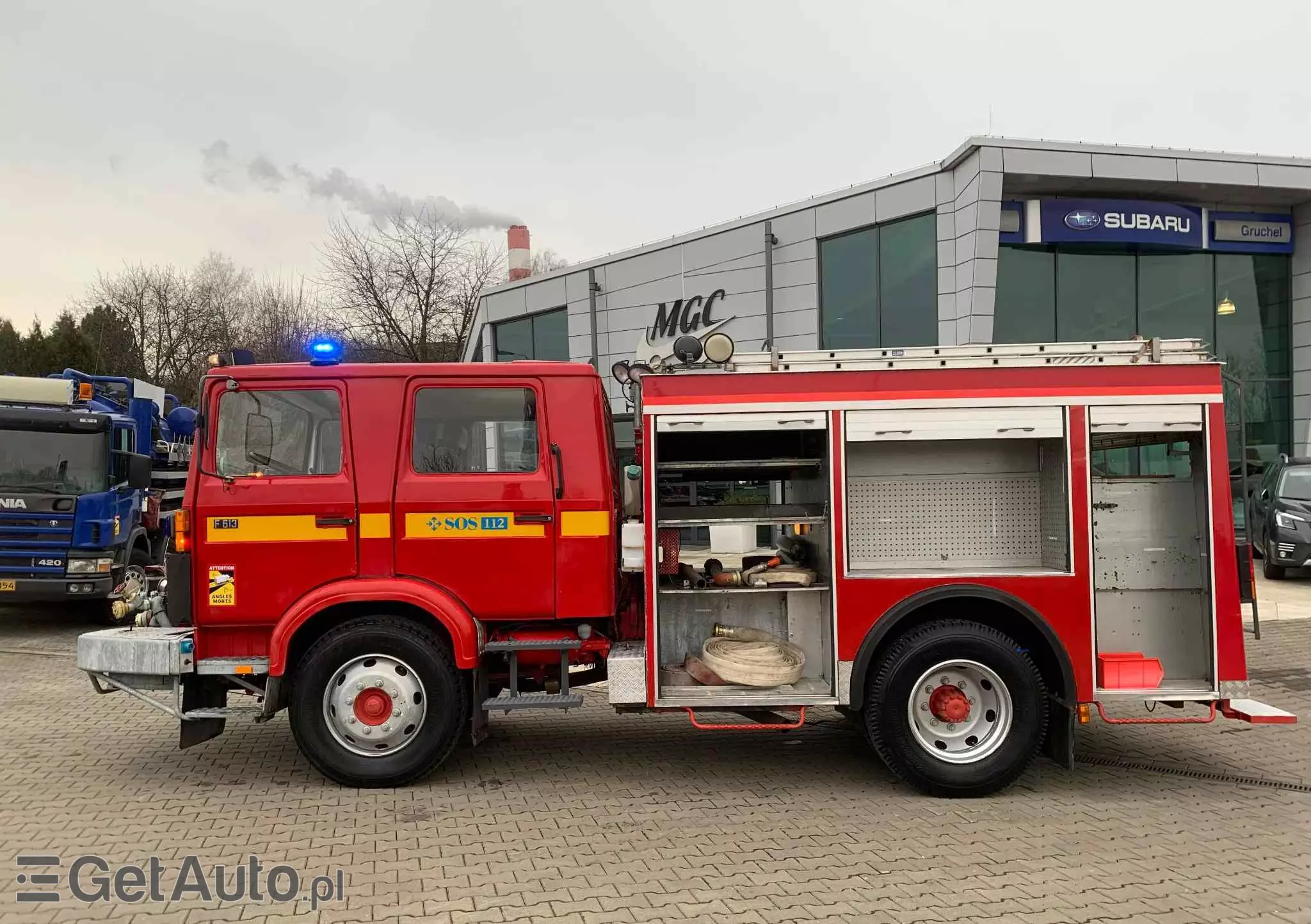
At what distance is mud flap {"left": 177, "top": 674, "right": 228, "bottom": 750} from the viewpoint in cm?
519

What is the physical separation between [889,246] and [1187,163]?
216 inches

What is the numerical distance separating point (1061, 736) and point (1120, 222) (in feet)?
47.5

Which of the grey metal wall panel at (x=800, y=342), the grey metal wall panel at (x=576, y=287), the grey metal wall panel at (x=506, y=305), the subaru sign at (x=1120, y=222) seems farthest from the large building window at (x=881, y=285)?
A: the grey metal wall panel at (x=506, y=305)

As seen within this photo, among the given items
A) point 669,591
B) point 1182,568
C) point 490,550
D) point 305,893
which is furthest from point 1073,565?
point 305,893

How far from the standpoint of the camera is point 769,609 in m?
5.42

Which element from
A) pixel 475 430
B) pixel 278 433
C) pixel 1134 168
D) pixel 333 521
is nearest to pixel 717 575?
pixel 475 430

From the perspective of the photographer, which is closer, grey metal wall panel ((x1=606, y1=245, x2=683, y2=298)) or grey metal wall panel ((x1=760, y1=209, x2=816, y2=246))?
grey metal wall panel ((x1=760, y1=209, x2=816, y2=246))

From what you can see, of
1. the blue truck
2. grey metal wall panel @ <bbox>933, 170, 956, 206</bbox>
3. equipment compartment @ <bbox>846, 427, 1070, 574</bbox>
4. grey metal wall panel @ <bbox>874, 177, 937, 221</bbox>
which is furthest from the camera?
grey metal wall panel @ <bbox>874, 177, 937, 221</bbox>

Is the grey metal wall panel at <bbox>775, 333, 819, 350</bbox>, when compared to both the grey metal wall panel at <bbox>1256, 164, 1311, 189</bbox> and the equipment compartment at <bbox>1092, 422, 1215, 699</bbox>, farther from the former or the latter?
the equipment compartment at <bbox>1092, 422, 1215, 699</bbox>

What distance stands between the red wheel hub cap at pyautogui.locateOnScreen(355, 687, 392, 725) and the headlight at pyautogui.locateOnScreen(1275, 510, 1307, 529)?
13741 mm

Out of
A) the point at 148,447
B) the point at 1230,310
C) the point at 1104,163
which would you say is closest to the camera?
the point at 148,447

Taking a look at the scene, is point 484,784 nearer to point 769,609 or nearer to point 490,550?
point 490,550

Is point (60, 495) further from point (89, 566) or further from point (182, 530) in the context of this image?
point (182, 530)

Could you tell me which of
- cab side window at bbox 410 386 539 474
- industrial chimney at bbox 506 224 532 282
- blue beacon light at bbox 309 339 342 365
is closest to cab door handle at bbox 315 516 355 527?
cab side window at bbox 410 386 539 474
